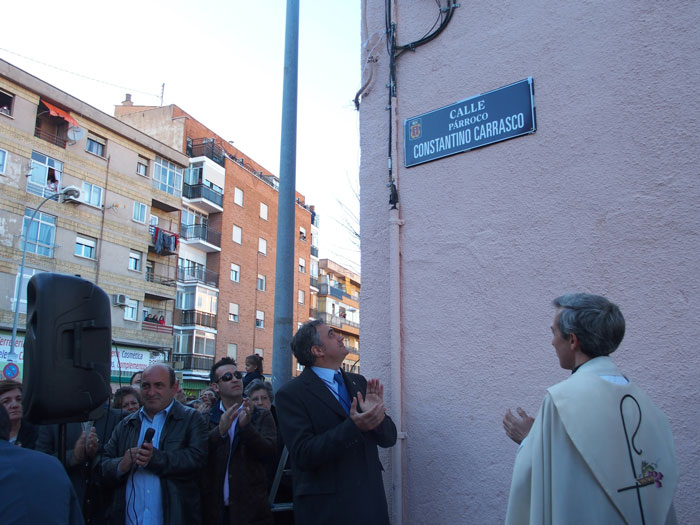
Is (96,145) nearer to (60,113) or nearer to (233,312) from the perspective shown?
(60,113)

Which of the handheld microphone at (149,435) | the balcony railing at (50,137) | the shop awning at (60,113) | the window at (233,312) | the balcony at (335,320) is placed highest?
the shop awning at (60,113)

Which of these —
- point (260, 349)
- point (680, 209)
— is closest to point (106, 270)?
point (260, 349)

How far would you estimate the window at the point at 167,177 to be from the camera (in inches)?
1401

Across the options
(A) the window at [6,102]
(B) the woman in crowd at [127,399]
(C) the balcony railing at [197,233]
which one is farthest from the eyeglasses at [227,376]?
(C) the balcony railing at [197,233]

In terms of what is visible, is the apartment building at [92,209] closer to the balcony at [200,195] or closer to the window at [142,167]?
the window at [142,167]

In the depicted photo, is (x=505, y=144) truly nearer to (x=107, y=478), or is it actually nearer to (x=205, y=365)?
(x=107, y=478)

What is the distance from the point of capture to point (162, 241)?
114 ft

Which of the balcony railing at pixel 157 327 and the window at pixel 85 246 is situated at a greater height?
the window at pixel 85 246

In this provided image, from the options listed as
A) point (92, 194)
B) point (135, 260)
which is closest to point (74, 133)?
point (92, 194)

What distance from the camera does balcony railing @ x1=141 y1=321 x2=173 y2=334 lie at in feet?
109

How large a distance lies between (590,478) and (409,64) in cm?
343

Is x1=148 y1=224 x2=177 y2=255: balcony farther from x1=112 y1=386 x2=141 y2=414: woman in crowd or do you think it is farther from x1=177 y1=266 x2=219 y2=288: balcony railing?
x1=112 y1=386 x2=141 y2=414: woman in crowd

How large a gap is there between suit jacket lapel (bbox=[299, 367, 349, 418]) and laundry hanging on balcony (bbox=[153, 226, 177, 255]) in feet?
107

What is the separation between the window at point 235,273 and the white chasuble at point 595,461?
4037 cm
